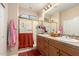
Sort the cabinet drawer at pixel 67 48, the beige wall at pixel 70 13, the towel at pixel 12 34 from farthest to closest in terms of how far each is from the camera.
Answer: the towel at pixel 12 34 < the beige wall at pixel 70 13 < the cabinet drawer at pixel 67 48

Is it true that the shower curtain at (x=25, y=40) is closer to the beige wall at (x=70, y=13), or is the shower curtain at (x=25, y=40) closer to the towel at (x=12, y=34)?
the towel at (x=12, y=34)

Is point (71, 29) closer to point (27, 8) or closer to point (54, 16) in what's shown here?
point (54, 16)

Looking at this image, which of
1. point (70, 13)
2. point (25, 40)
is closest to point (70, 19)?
point (70, 13)

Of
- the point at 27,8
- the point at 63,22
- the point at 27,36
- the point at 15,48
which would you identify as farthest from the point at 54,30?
the point at 15,48

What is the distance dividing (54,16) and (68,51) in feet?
3.40

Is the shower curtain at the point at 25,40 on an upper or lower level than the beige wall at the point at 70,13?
lower

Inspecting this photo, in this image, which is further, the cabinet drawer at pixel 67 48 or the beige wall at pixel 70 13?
the beige wall at pixel 70 13

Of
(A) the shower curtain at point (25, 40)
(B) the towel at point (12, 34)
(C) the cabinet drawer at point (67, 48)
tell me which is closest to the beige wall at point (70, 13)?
(C) the cabinet drawer at point (67, 48)

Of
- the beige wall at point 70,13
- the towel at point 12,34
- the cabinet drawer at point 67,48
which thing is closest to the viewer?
the cabinet drawer at point 67,48

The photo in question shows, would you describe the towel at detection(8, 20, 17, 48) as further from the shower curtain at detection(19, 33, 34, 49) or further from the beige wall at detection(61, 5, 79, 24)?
the beige wall at detection(61, 5, 79, 24)

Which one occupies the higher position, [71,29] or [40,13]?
[40,13]

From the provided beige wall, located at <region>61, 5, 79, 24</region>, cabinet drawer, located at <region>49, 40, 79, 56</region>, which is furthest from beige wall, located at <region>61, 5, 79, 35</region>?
cabinet drawer, located at <region>49, 40, 79, 56</region>

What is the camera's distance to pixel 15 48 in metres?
2.56

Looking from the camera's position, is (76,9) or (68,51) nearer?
(68,51)
